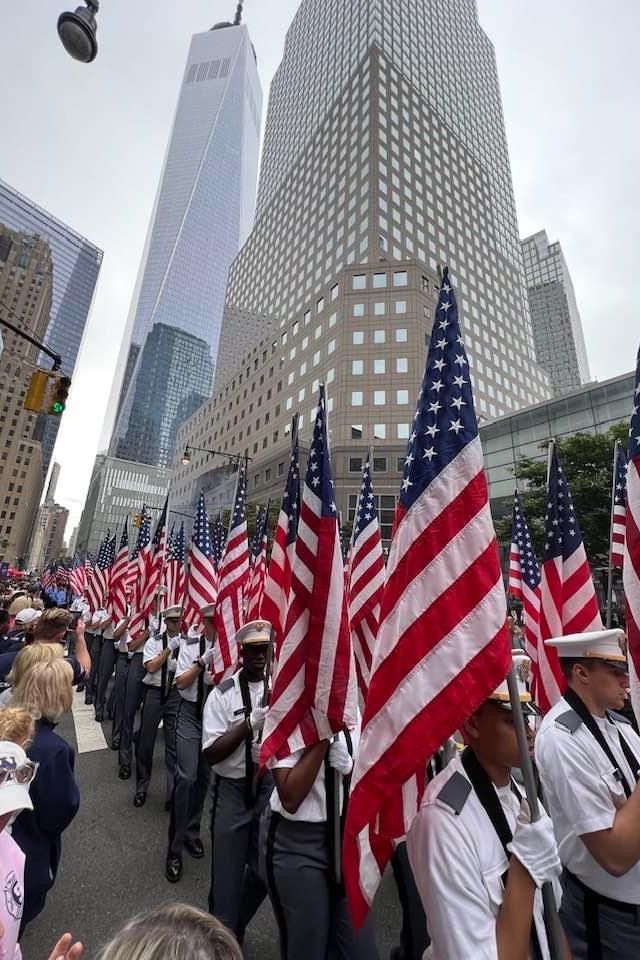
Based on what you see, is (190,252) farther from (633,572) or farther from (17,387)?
(633,572)

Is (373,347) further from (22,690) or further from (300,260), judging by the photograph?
(22,690)

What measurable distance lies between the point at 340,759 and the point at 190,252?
201 m

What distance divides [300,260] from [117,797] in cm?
7513

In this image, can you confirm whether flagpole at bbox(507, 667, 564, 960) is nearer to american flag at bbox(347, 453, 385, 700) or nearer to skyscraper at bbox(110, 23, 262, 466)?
american flag at bbox(347, 453, 385, 700)

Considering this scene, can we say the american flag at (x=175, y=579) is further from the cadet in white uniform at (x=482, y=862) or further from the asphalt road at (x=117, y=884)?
the cadet in white uniform at (x=482, y=862)

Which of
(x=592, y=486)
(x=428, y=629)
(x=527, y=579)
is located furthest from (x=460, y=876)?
(x=592, y=486)

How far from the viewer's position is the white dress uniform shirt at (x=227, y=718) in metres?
3.77

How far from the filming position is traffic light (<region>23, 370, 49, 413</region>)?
9.55 m

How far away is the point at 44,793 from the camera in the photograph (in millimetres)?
2969

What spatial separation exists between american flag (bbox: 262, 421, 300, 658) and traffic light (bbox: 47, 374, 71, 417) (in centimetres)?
722

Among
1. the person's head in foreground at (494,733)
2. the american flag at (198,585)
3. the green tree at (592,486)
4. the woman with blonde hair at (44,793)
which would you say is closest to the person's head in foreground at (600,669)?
the person's head in foreground at (494,733)

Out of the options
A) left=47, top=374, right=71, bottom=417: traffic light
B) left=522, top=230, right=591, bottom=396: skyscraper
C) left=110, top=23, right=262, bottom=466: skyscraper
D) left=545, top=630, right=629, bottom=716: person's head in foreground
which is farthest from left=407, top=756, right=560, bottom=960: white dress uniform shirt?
left=110, top=23, right=262, bottom=466: skyscraper

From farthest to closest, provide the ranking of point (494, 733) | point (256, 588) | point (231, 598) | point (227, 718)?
point (256, 588) → point (231, 598) → point (227, 718) → point (494, 733)

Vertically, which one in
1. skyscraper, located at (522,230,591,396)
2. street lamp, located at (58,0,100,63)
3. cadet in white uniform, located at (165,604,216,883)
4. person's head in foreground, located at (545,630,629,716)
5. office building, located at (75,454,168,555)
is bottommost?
cadet in white uniform, located at (165,604,216,883)
